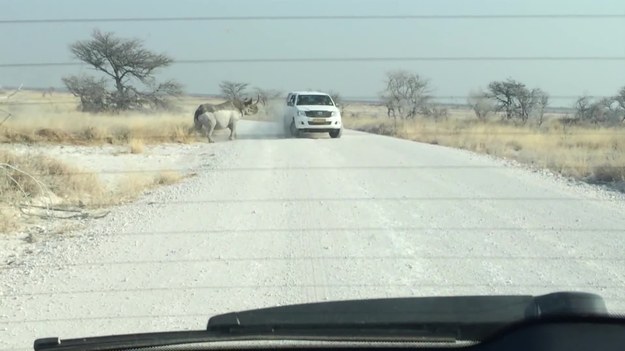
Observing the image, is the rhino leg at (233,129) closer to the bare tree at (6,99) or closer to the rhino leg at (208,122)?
the rhino leg at (208,122)

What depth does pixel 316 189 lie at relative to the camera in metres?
12.7

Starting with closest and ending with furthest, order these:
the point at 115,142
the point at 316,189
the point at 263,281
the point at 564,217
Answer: the point at 263,281, the point at 564,217, the point at 316,189, the point at 115,142

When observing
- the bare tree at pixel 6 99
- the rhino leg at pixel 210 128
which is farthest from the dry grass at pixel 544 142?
the bare tree at pixel 6 99

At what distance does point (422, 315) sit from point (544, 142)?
17419 millimetres

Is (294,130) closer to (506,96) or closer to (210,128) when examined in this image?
(210,128)

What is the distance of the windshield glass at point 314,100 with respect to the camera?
2545 cm

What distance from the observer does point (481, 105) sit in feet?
57.6

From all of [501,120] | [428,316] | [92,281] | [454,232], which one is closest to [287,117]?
[501,120]

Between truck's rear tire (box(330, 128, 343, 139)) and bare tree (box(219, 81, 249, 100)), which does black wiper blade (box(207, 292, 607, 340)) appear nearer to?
bare tree (box(219, 81, 249, 100))

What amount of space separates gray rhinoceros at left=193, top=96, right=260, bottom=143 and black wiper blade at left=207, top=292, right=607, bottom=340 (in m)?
15.5

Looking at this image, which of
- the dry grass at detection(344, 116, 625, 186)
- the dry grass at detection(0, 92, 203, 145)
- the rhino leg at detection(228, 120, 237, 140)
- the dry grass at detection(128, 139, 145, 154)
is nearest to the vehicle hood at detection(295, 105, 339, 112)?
the dry grass at detection(344, 116, 625, 186)

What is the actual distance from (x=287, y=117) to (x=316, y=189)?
12253 millimetres

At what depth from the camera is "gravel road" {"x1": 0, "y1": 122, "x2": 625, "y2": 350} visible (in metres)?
6.29

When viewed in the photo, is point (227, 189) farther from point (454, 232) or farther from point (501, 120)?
point (501, 120)
